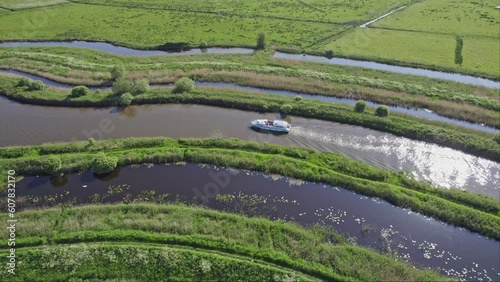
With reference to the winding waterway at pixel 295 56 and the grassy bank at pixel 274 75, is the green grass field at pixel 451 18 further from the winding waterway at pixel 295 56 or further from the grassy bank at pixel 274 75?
the grassy bank at pixel 274 75

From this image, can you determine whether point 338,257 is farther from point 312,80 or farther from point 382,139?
point 312,80

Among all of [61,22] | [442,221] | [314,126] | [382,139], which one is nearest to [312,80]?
[314,126]

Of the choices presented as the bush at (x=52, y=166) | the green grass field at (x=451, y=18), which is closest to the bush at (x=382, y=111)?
the green grass field at (x=451, y=18)

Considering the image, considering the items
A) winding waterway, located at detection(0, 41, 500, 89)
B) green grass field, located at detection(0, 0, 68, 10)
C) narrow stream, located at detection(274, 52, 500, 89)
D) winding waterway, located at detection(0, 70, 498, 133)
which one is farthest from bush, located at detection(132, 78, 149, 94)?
green grass field, located at detection(0, 0, 68, 10)

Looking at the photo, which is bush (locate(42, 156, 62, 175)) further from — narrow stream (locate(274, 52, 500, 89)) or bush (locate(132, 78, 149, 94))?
narrow stream (locate(274, 52, 500, 89))

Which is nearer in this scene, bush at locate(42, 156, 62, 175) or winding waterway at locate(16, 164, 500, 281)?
winding waterway at locate(16, 164, 500, 281)

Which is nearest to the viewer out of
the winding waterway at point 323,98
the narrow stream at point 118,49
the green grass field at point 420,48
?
the winding waterway at point 323,98
